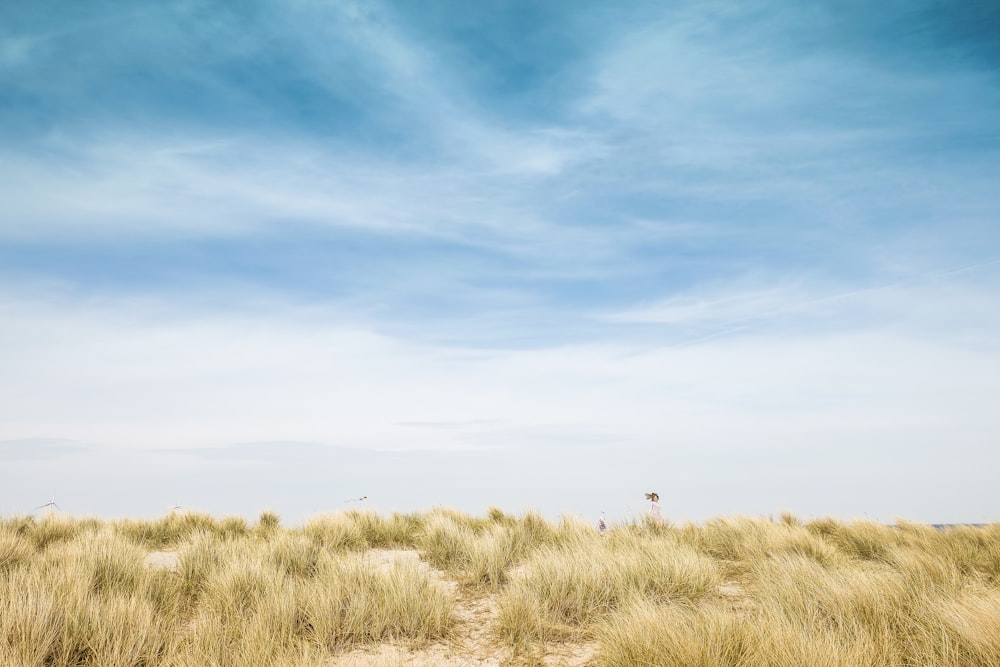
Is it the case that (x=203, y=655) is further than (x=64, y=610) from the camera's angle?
No

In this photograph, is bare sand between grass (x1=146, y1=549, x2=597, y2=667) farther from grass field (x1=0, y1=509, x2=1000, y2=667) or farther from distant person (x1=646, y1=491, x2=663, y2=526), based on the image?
distant person (x1=646, y1=491, x2=663, y2=526)

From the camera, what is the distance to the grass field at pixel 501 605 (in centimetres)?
447

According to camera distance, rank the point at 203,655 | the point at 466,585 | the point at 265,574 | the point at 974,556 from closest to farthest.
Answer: the point at 203,655 → the point at 265,574 → the point at 466,585 → the point at 974,556

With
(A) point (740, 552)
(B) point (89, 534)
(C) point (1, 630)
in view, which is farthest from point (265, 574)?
(A) point (740, 552)

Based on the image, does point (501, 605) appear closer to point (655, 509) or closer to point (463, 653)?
point (463, 653)

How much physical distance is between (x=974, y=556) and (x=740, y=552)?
3.73m

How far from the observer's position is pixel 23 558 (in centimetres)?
797

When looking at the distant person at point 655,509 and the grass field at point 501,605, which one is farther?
the distant person at point 655,509

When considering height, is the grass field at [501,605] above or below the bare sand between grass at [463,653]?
above

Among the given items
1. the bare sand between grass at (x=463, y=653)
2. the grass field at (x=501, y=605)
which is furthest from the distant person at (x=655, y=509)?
the bare sand between grass at (x=463, y=653)

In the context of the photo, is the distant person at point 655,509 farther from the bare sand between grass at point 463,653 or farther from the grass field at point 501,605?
the bare sand between grass at point 463,653

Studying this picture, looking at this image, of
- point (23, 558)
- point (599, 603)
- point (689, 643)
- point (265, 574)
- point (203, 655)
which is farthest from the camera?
point (23, 558)

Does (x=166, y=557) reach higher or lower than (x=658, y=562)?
lower

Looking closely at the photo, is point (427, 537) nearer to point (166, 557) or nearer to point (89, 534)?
point (166, 557)
